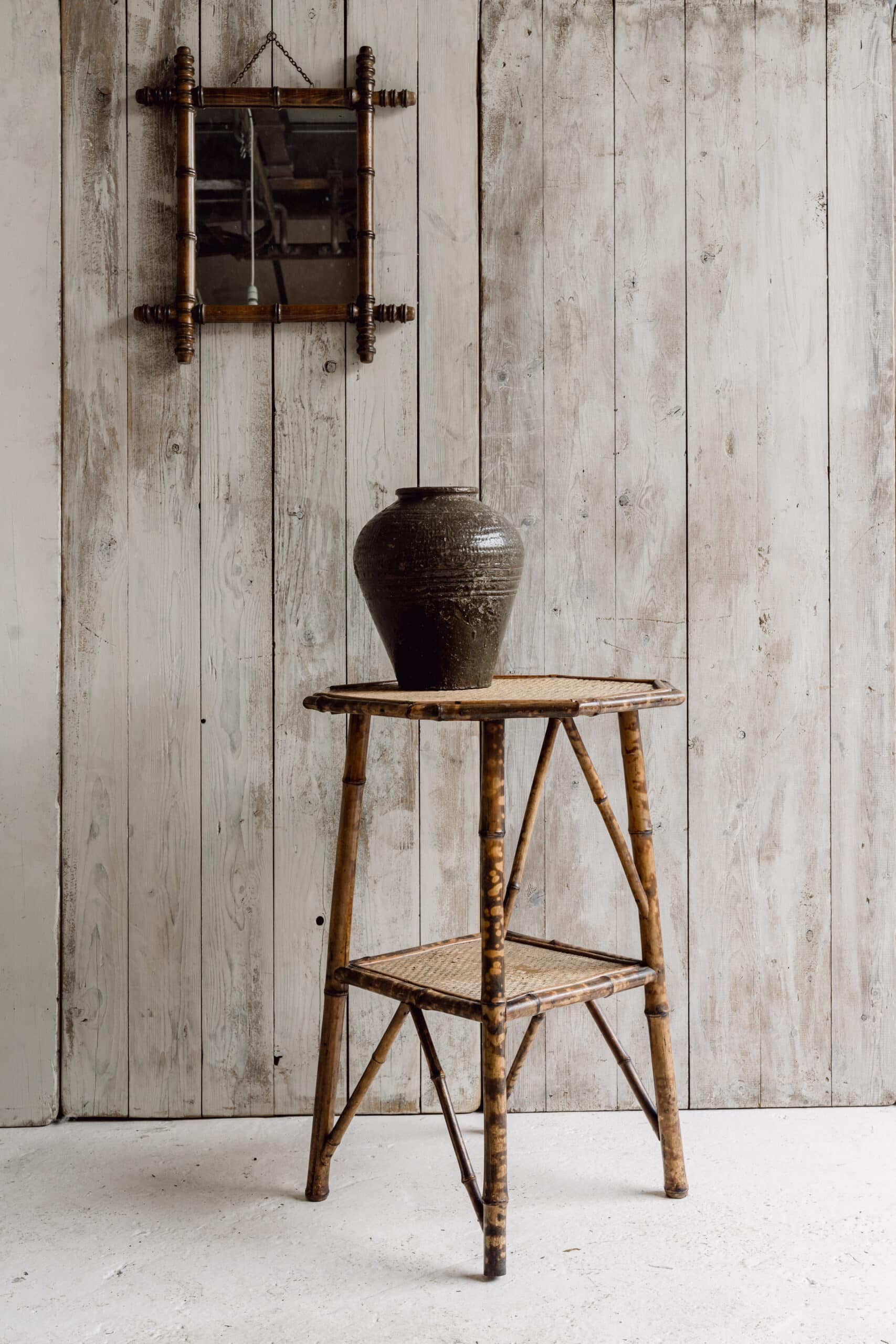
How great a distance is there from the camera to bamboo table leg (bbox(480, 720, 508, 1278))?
1410 millimetres

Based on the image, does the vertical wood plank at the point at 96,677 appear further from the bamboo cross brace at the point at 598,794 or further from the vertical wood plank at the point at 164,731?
the bamboo cross brace at the point at 598,794

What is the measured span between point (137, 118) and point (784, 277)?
3.76 ft

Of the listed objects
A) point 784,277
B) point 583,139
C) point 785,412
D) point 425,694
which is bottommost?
point 425,694

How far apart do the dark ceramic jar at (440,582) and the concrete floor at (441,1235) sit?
768 mm

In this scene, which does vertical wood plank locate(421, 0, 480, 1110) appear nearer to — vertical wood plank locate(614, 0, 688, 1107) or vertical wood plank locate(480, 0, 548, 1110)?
vertical wood plank locate(480, 0, 548, 1110)

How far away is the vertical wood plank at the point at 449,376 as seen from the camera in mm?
1914

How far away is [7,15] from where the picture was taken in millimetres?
1883

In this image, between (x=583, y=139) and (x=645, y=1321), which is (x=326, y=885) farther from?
(x=583, y=139)

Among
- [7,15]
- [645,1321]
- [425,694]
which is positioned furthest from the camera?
[7,15]

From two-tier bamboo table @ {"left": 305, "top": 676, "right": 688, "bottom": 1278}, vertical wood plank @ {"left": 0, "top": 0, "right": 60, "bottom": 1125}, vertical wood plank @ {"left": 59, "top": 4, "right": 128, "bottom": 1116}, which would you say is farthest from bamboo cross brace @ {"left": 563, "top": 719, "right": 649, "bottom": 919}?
vertical wood plank @ {"left": 0, "top": 0, "right": 60, "bottom": 1125}

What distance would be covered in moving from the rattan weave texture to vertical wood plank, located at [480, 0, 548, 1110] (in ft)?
0.85

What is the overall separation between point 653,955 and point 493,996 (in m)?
0.32

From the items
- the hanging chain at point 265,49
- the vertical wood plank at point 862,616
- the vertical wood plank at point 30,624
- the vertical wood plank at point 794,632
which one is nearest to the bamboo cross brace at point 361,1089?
the vertical wood plank at point 30,624

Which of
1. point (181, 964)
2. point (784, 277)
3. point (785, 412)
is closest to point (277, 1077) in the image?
point (181, 964)
